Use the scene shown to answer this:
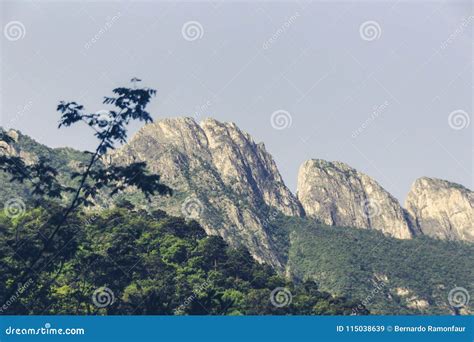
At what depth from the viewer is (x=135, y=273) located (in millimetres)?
66500

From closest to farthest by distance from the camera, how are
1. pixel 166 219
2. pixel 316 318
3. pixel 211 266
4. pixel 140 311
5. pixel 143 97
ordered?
pixel 316 318 → pixel 143 97 → pixel 140 311 → pixel 211 266 → pixel 166 219

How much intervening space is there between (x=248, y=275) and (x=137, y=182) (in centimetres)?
5451

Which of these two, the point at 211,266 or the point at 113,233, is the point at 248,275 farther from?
the point at 113,233

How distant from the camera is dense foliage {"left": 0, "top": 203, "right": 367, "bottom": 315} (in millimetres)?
48094

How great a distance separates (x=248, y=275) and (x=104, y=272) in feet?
97.6

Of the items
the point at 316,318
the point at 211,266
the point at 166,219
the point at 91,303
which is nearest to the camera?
the point at 316,318

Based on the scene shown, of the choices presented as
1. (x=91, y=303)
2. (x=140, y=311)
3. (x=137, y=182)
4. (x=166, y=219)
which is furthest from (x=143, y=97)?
(x=166, y=219)

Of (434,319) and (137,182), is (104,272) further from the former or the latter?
(434,319)

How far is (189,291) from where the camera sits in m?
65.9

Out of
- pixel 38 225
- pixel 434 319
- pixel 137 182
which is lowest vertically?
pixel 434 319

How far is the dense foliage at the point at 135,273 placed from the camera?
48094mm

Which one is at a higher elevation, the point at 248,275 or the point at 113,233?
the point at 113,233

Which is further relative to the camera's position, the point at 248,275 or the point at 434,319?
the point at 248,275

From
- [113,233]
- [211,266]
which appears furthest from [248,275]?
[113,233]
